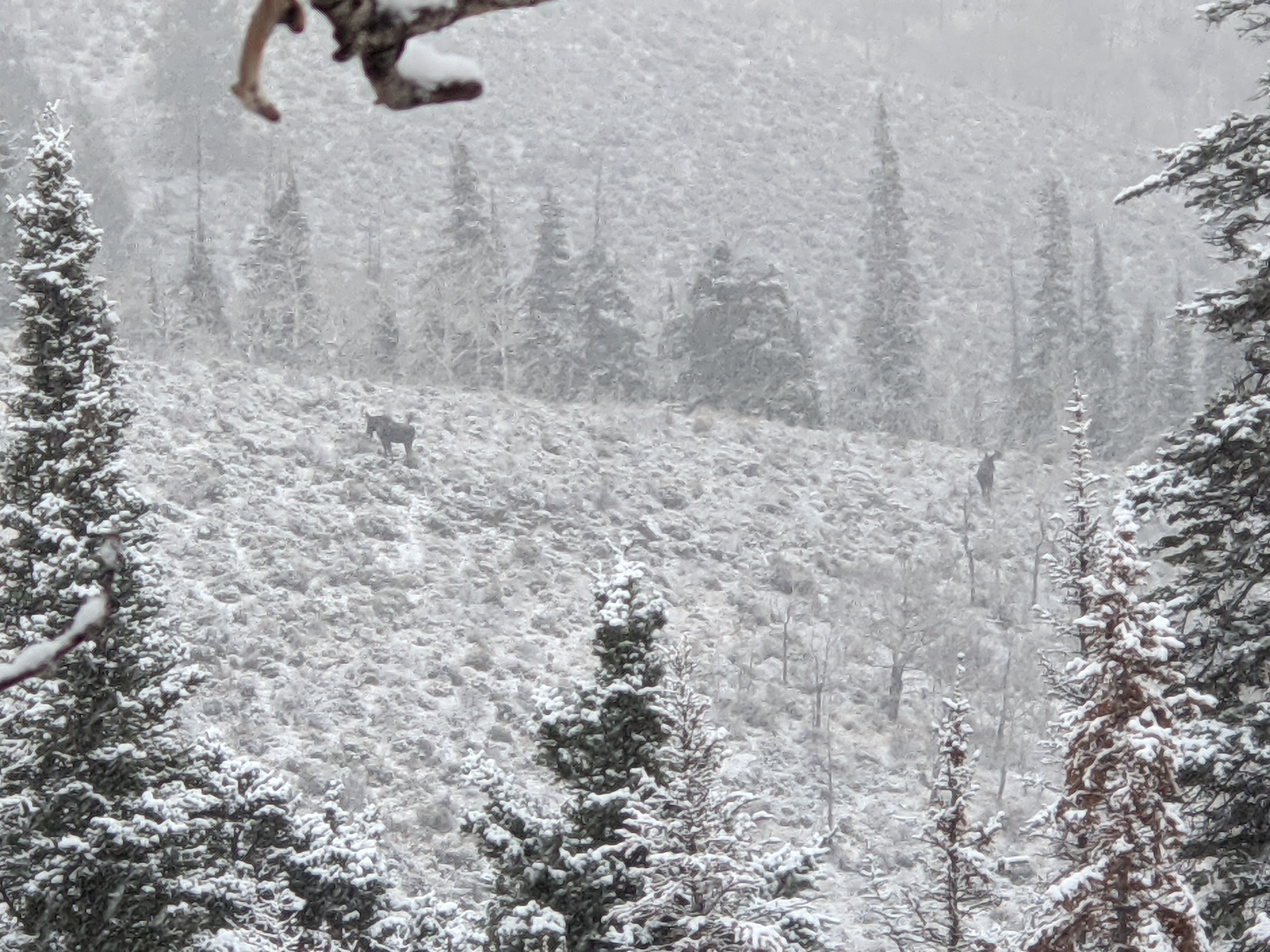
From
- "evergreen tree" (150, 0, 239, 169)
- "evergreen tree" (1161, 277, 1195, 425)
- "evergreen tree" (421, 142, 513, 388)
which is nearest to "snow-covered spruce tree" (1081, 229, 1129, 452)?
"evergreen tree" (1161, 277, 1195, 425)

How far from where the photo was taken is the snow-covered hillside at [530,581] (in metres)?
25.9

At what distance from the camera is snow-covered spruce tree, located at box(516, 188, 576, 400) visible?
4647 centimetres

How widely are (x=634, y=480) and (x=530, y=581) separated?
7.16m

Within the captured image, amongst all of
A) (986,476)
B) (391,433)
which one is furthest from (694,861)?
(986,476)

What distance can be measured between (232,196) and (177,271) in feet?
33.2

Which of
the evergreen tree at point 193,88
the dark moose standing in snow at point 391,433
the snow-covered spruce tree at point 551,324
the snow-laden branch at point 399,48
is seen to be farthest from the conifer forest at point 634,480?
the evergreen tree at point 193,88

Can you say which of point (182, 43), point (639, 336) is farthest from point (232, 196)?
point (639, 336)

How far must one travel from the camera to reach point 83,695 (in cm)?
996

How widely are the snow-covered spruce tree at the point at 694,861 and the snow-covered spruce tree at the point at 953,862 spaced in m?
1.03

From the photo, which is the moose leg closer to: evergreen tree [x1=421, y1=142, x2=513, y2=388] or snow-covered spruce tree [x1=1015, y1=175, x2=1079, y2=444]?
evergreen tree [x1=421, y1=142, x2=513, y2=388]

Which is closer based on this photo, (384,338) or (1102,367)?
(384,338)

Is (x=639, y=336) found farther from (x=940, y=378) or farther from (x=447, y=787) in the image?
(x=447, y=787)

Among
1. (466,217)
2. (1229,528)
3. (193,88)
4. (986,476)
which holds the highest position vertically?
(193,88)

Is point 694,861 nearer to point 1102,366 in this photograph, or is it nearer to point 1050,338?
point 1050,338
